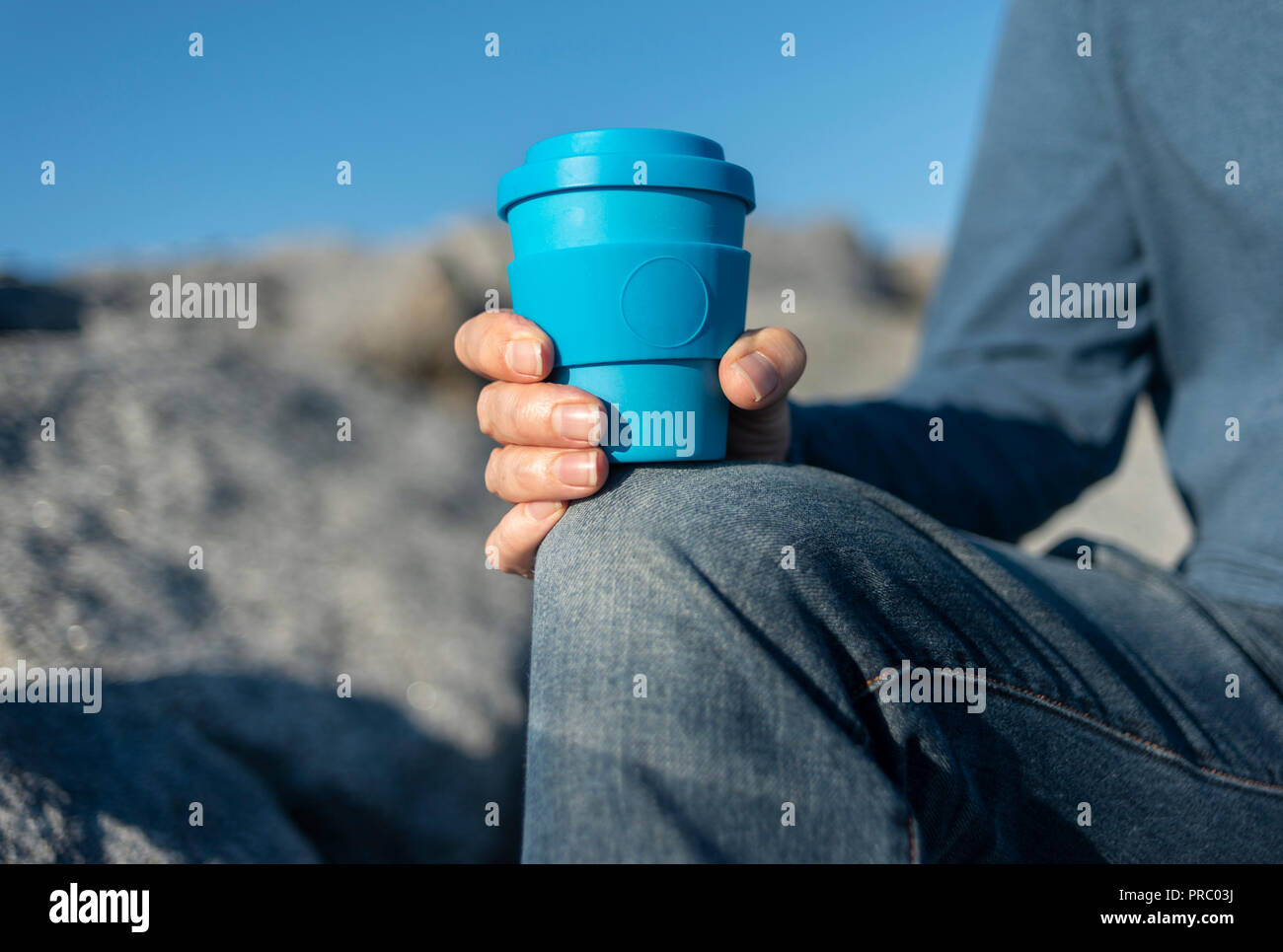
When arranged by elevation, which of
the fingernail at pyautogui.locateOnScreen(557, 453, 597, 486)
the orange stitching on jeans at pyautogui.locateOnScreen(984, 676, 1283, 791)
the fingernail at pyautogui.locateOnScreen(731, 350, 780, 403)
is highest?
the fingernail at pyautogui.locateOnScreen(731, 350, 780, 403)

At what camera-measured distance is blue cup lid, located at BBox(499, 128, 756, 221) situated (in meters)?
0.90

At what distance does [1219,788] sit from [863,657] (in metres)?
0.48

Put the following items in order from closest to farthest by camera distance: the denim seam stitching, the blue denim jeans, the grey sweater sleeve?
the blue denim jeans
the denim seam stitching
the grey sweater sleeve

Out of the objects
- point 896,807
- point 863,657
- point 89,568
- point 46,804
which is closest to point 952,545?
point 863,657

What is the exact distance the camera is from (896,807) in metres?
0.73

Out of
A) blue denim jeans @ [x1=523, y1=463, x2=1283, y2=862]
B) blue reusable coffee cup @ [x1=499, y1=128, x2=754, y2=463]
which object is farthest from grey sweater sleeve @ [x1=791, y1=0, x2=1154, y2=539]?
blue reusable coffee cup @ [x1=499, y1=128, x2=754, y2=463]

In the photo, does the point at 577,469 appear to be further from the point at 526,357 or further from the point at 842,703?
the point at 842,703

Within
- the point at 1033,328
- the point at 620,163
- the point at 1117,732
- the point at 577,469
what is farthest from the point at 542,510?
the point at 1033,328

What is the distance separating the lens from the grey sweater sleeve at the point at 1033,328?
4.87 ft

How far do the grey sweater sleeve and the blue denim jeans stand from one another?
0.40 metres

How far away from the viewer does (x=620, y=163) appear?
90 centimetres

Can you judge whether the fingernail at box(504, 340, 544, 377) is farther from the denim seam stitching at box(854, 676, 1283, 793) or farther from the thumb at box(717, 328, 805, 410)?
the denim seam stitching at box(854, 676, 1283, 793)

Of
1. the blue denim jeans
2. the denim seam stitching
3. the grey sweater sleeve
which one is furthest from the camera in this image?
the grey sweater sleeve
